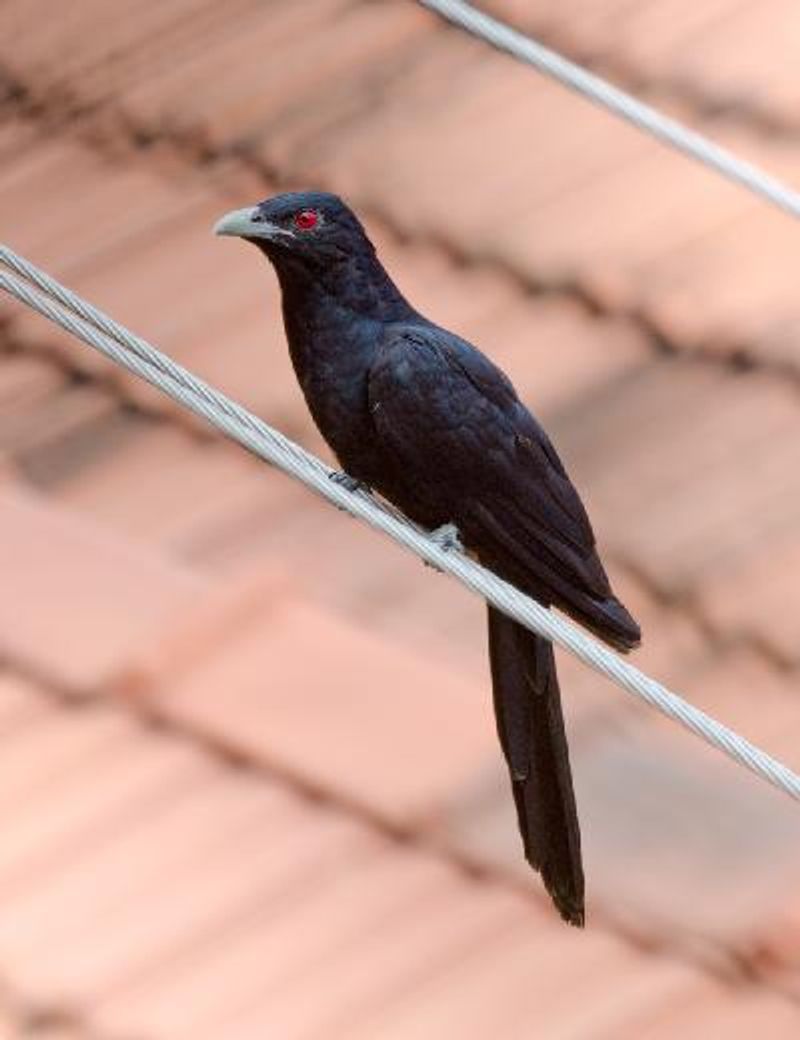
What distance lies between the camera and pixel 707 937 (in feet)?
17.1

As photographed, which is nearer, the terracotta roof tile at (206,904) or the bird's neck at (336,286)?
the bird's neck at (336,286)

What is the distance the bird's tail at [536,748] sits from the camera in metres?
3.88

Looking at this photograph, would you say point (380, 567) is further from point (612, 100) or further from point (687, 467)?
point (612, 100)

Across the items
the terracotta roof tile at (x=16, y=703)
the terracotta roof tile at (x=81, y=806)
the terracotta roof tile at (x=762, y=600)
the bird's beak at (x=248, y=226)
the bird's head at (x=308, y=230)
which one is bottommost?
the terracotta roof tile at (x=762, y=600)

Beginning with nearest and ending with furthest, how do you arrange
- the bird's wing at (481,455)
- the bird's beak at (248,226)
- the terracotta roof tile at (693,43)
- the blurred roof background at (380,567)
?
1. the bird's beak at (248,226)
2. the bird's wing at (481,455)
3. the blurred roof background at (380,567)
4. the terracotta roof tile at (693,43)

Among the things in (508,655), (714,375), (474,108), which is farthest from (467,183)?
(508,655)

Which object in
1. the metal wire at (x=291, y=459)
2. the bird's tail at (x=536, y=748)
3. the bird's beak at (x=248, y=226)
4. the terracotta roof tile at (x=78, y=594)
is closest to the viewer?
the metal wire at (x=291, y=459)

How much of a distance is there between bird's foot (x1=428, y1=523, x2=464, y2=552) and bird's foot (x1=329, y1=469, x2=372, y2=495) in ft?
0.28

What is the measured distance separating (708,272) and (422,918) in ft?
3.56

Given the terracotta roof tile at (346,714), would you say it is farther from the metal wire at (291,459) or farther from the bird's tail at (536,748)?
the metal wire at (291,459)

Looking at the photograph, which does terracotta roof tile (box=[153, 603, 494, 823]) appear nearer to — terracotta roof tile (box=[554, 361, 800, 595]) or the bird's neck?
terracotta roof tile (box=[554, 361, 800, 595])

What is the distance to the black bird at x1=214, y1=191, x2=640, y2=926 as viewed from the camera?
377cm

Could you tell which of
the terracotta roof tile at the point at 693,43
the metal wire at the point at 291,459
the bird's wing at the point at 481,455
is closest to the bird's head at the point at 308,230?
the bird's wing at the point at 481,455

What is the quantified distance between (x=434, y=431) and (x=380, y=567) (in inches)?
72.8
